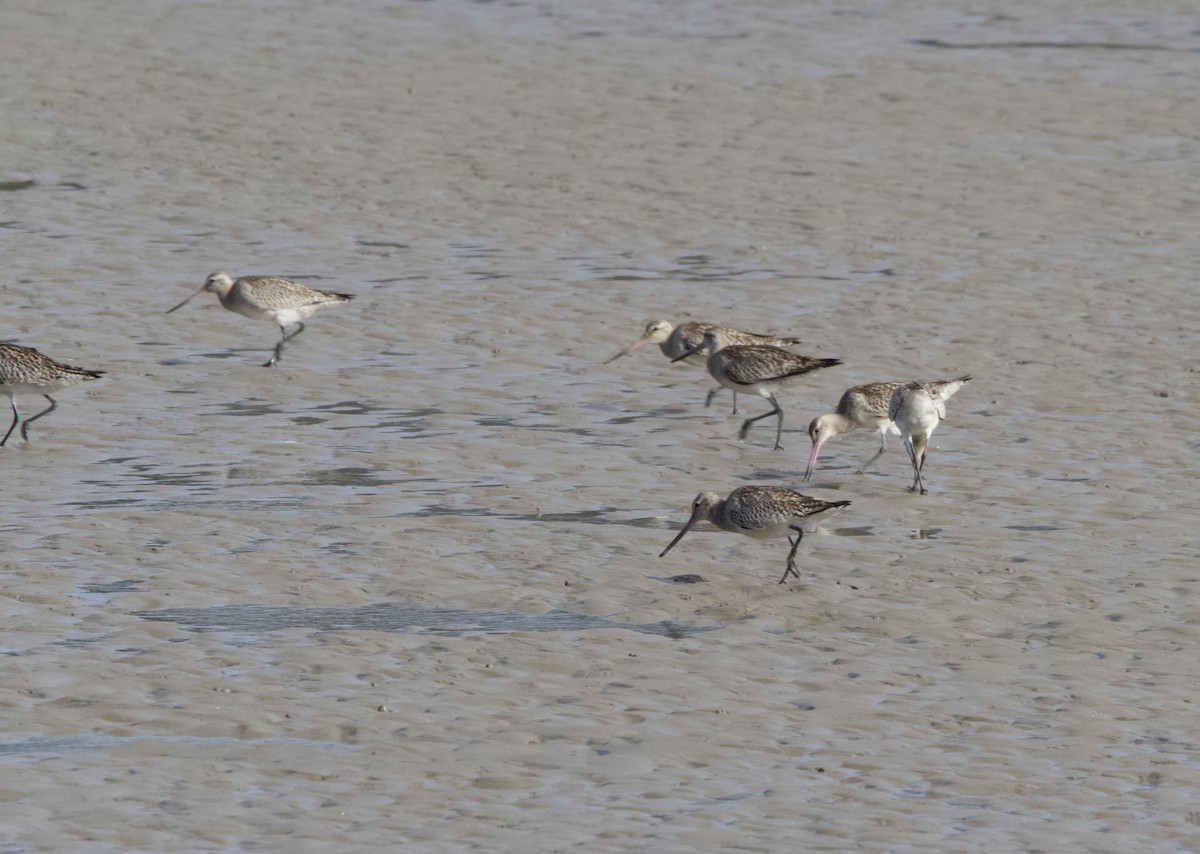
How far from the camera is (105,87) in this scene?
24.0 metres

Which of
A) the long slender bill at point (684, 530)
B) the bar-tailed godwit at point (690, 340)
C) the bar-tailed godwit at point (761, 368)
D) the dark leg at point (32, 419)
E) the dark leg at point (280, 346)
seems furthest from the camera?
the dark leg at point (280, 346)

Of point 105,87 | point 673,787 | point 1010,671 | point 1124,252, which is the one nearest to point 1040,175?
point 1124,252

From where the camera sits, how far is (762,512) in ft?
33.8

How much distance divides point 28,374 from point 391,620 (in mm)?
4420

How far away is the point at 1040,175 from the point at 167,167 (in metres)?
9.19

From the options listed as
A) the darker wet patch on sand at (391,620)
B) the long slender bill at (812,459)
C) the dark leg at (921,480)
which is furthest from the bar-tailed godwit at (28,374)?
the dark leg at (921,480)

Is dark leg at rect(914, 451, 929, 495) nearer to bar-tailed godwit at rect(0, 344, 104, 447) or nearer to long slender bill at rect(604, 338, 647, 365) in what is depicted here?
long slender bill at rect(604, 338, 647, 365)

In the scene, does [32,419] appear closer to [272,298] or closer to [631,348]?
[272,298]

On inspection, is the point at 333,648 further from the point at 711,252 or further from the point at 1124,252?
the point at 1124,252

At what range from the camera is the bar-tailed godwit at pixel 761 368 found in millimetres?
13648

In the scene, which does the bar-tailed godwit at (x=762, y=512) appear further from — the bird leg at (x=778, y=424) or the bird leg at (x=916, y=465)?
the bird leg at (x=778, y=424)

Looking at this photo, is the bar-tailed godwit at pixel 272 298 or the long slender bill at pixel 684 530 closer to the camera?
the long slender bill at pixel 684 530

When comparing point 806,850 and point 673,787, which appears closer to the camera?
point 806,850

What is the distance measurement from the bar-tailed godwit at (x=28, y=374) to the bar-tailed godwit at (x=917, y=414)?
17.5 ft
